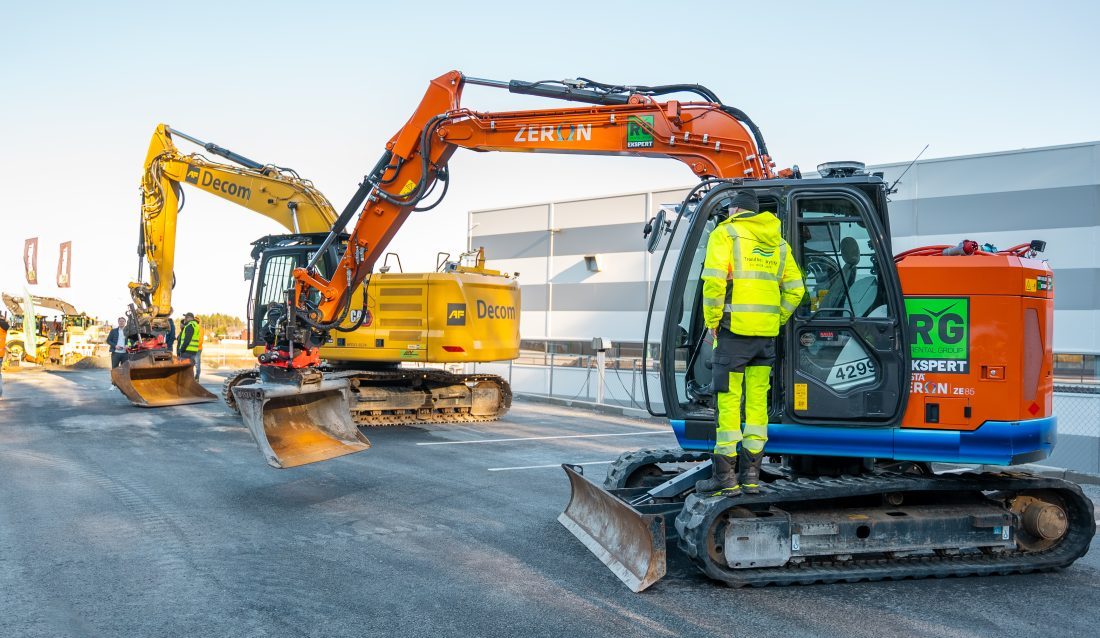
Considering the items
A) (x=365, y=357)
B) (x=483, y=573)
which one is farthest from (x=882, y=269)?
(x=365, y=357)

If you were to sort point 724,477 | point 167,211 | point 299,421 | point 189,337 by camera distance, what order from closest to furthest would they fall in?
1. point 724,477
2. point 299,421
3. point 167,211
4. point 189,337

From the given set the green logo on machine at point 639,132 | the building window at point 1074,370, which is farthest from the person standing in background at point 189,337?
the building window at point 1074,370

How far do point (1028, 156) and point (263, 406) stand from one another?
18.9 m

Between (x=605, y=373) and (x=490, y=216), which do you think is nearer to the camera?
(x=605, y=373)

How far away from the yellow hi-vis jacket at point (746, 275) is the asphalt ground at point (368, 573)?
5.70 ft

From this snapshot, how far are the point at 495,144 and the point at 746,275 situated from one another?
4.11 m

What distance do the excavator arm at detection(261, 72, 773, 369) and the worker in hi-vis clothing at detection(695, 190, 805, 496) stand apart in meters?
2.15

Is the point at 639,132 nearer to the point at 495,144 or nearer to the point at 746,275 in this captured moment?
the point at 495,144

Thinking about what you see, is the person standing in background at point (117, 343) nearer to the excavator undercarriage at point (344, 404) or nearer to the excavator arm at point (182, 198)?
the excavator arm at point (182, 198)

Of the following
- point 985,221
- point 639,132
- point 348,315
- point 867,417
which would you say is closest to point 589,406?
point 348,315

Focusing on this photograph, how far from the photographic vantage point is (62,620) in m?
4.43

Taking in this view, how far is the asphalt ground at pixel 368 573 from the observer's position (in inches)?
178

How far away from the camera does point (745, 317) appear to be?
5219 millimetres

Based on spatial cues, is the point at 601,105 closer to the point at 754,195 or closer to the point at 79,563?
the point at 754,195
